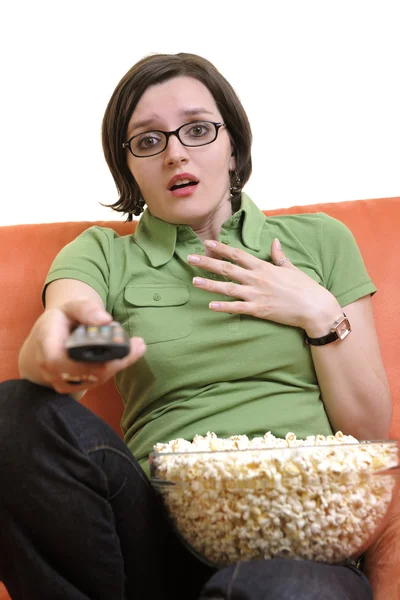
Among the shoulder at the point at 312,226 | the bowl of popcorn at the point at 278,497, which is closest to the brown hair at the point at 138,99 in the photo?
the shoulder at the point at 312,226

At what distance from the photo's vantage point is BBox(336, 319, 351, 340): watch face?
3.92 feet

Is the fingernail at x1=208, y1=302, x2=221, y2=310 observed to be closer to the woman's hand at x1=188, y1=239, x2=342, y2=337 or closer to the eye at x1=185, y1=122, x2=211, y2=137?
the woman's hand at x1=188, y1=239, x2=342, y2=337

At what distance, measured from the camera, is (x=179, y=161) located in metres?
1.27

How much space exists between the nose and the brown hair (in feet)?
0.41

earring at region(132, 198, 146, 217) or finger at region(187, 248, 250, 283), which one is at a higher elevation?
earring at region(132, 198, 146, 217)

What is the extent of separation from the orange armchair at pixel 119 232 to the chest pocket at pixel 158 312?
0.28 meters

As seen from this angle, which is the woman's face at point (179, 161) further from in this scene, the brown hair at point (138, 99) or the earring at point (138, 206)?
the earring at point (138, 206)

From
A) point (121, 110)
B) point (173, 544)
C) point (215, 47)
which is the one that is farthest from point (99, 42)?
point (173, 544)

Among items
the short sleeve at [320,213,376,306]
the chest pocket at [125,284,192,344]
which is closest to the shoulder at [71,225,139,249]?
the chest pocket at [125,284,192,344]

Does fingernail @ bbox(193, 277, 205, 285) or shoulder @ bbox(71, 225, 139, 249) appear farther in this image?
shoulder @ bbox(71, 225, 139, 249)

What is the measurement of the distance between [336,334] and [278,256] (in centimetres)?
18

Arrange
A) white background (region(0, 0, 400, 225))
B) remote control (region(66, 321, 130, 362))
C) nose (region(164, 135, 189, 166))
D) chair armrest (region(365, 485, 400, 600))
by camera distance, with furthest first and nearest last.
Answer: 1. white background (region(0, 0, 400, 225))
2. nose (region(164, 135, 189, 166))
3. chair armrest (region(365, 485, 400, 600))
4. remote control (region(66, 321, 130, 362))

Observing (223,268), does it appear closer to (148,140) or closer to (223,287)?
(223,287)

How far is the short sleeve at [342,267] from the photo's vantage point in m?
Result: 1.29
